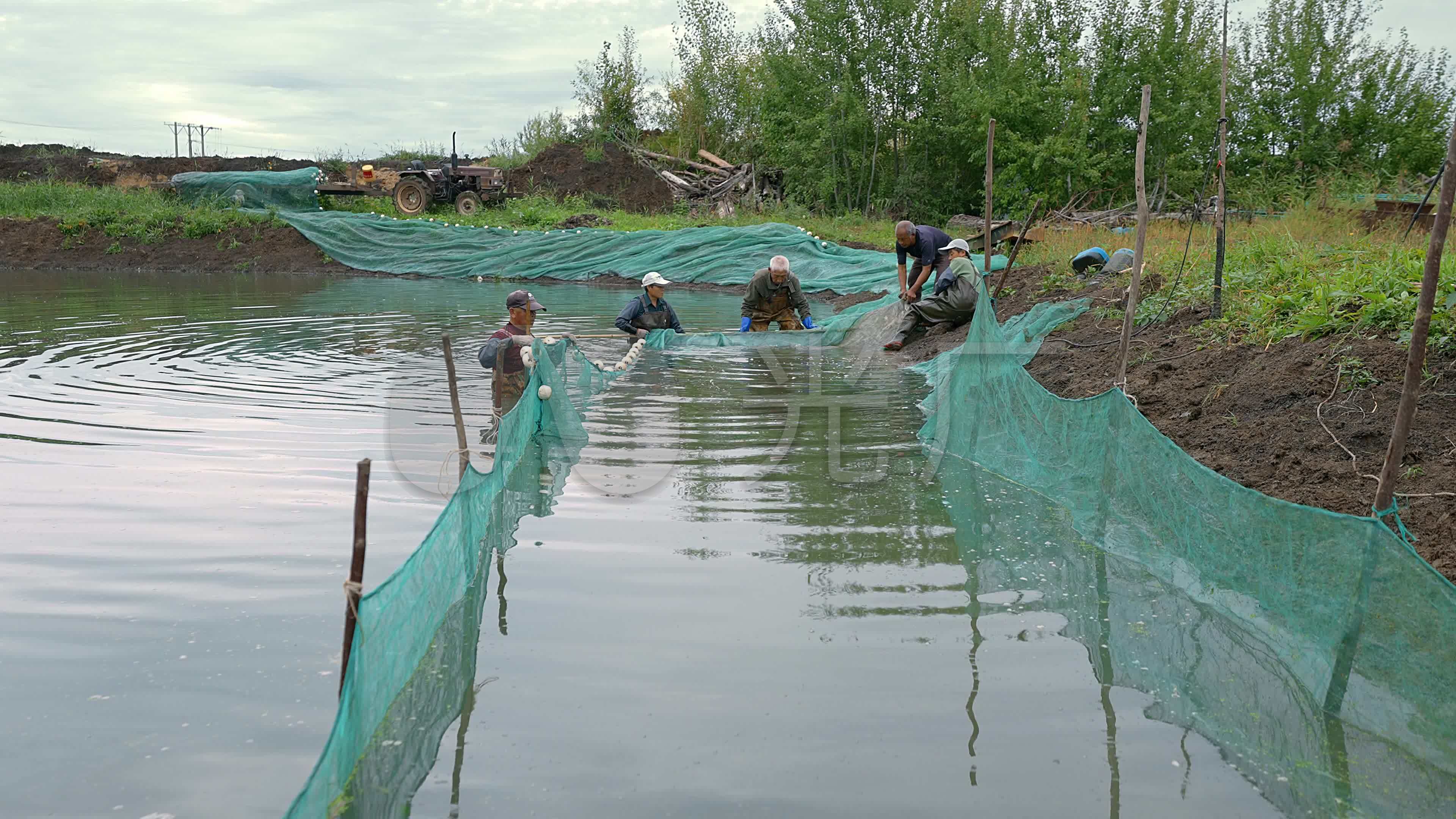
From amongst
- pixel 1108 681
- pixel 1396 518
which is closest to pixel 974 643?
pixel 1108 681

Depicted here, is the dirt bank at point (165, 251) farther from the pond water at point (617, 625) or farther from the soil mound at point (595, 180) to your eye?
the pond water at point (617, 625)

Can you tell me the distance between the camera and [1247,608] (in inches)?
150

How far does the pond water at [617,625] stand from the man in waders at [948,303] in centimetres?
329

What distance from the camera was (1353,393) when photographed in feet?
17.6

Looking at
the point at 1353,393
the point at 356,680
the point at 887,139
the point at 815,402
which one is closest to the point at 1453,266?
the point at 1353,393

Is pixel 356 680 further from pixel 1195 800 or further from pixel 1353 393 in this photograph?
pixel 1353 393

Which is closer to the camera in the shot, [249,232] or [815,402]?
[815,402]

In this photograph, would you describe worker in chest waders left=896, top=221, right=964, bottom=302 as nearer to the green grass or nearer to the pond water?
the pond water

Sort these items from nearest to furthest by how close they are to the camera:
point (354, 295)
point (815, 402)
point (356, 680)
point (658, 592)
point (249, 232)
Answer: point (356, 680) → point (658, 592) → point (815, 402) → point (354, 295) → point (249, 232)

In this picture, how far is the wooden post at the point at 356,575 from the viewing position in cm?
246

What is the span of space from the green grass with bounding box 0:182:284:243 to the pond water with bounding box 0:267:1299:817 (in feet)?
56.6

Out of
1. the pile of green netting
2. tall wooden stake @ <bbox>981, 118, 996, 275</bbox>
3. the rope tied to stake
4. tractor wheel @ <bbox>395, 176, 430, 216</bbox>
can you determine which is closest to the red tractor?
tractor wheel @ <bbox>395, 176, 430, 216</bbox>

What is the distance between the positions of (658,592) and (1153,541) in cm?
217

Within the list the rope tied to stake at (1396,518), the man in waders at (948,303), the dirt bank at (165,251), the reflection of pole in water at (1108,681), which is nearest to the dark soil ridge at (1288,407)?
the rope tied to stake at (1396,518)
